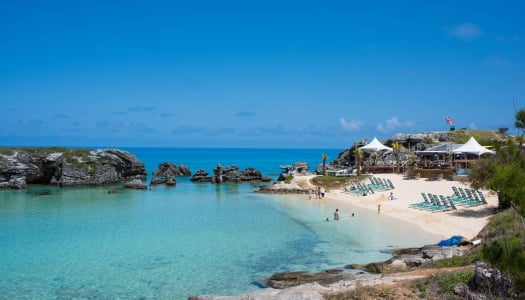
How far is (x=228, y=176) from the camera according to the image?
61.9 m

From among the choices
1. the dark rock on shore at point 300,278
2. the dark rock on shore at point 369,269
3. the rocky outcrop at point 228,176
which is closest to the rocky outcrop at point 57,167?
the rocky outcrop at point 228,176

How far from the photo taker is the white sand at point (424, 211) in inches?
954

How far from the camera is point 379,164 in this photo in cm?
5497

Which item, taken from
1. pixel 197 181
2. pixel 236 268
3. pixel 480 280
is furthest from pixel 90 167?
pixel 480 280

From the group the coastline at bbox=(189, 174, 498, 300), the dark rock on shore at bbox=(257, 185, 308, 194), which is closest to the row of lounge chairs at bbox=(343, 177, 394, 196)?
the coastline at bbox=(189, 174, 498, 300)

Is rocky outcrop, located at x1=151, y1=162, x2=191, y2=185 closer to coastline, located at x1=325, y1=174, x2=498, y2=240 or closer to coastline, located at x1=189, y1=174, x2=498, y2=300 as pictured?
coastline, located at x1=189, y1=174, x2=498, y2=300

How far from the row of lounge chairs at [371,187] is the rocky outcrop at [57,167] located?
32.7 metres

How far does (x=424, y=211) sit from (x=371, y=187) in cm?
1297

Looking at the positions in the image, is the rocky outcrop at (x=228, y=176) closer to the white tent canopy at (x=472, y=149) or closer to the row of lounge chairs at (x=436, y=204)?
the white tent canopy at (x=472, y=149)

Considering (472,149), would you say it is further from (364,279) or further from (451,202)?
(364,279)

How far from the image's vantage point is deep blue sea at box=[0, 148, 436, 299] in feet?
52.6

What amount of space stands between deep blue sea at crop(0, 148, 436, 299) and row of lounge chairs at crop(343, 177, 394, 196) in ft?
17.6

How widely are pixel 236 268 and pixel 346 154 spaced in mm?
53549

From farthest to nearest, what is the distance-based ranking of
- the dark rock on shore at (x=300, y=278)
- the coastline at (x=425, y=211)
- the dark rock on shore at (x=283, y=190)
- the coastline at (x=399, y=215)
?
1. the dark rock on shore at (x=283, y=190)
2. the coastline at (x=425, y=211)
3. the dark rock on shore at (x=300, y=278)
4. the coastline at (x=399, y=215)
